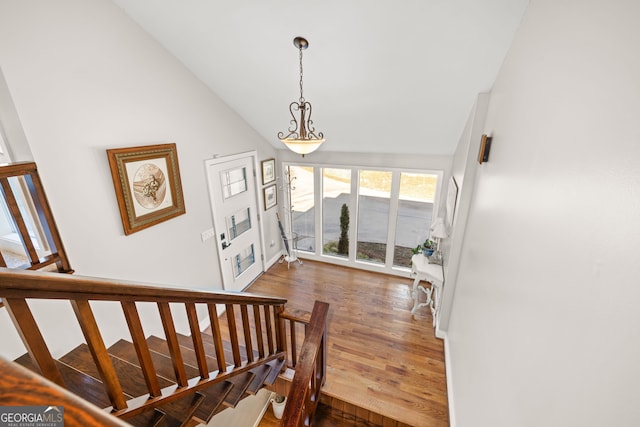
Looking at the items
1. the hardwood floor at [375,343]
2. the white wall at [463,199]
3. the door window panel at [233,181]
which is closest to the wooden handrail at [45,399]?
the hardwood floor at [375,343]

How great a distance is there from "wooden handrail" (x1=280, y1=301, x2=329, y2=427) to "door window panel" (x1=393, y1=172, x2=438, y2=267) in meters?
2.66

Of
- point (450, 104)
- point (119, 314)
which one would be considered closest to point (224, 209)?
point (119, 314)

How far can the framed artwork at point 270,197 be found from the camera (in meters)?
4.40

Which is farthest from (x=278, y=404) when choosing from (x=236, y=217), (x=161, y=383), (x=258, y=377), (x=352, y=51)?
(x=352, y=51)

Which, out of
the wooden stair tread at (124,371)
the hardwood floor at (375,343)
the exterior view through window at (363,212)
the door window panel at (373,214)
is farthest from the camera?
the door window panel at (373,214)

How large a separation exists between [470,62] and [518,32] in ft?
1.34

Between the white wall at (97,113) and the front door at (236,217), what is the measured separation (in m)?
0.39

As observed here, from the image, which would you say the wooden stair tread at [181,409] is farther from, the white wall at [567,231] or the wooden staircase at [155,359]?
the white wall at [567,231]

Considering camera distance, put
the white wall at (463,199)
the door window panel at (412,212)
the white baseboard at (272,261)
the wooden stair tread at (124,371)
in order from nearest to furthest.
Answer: the wooden stair tread at (124,371) < the white wall at (463,199) < the door window panel at (412,212) < the white baseboard at (272,261)

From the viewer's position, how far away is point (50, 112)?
175cm

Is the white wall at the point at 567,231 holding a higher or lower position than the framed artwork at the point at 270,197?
higher

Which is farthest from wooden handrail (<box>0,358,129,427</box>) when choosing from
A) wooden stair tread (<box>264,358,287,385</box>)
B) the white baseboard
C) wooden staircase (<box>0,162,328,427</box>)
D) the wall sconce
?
the white baseboard

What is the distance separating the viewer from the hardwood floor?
8.07 ft

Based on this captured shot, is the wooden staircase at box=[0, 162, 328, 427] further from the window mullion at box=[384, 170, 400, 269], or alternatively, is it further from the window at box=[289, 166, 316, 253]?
the window at box=[289, 166, 316, 253]
